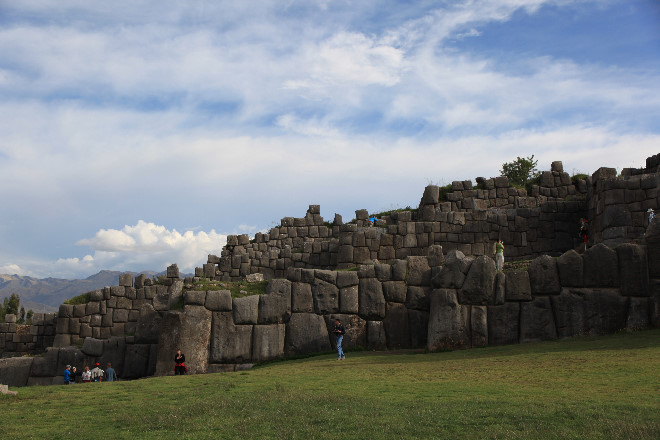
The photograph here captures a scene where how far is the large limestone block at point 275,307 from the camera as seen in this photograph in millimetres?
20766

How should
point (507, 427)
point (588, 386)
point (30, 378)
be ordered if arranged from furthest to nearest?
1. point (30, 378)
2. point (588, 386)
3. point (507, 427)

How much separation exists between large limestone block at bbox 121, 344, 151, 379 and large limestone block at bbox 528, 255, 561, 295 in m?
13.1

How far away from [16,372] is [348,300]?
1374 cm

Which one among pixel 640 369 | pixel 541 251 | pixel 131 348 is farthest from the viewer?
pixel 541 251

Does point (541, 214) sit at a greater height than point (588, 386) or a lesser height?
greater

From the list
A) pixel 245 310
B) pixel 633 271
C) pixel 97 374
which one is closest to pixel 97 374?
pixel 97 374

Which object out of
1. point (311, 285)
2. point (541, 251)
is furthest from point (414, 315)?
point (541, 251)

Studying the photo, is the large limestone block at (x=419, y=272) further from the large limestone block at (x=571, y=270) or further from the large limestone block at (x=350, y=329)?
the large limestone block at (x=571, y=270)

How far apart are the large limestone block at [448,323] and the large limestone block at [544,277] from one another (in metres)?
2.08

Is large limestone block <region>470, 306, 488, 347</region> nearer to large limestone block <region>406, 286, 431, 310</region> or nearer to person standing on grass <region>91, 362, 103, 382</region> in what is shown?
large limestone block <region>406, 286, 431, 310</region>

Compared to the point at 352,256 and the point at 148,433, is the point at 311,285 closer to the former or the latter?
the point at 352,256

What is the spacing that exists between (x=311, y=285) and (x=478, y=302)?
17.9 ft

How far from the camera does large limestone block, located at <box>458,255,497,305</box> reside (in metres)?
19.2

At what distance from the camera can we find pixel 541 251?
30031 millimetres
